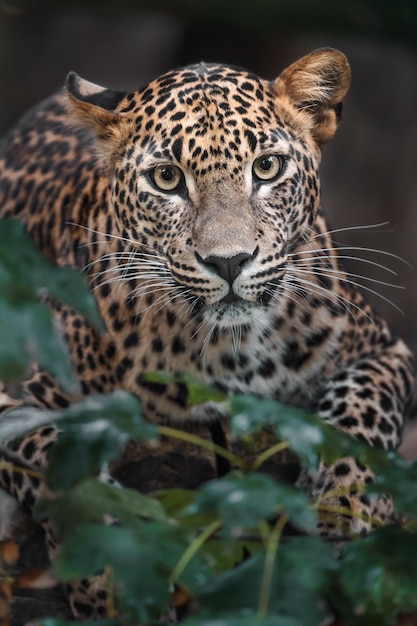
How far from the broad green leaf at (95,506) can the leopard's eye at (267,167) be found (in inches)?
122

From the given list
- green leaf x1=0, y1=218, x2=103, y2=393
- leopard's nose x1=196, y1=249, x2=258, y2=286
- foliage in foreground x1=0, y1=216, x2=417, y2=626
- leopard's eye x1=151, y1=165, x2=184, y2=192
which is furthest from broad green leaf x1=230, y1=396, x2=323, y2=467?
leopard's eye x1=151, y1=165, x2=184, y2=192

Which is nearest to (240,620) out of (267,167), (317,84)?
(267,167)

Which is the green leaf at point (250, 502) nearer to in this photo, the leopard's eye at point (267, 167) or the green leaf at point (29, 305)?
the green leaf at point (29, 305)

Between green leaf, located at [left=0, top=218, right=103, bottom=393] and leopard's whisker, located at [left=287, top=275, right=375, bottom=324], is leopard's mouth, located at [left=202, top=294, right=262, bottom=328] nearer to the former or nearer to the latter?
leopard's whisker, located at [left=287, top=275, right=375, bottom=324]

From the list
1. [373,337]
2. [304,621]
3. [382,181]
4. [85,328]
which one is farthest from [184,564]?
[382,181]

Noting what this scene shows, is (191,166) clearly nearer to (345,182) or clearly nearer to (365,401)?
(365,401)

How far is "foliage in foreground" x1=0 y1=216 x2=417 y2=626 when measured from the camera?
3574 millimetres

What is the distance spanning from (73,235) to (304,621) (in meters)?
4.79

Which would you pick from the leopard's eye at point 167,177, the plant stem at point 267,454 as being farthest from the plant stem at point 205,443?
the leopard's eye at point 167,177

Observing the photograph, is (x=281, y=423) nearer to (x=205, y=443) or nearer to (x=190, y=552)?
(x=205, y=443)

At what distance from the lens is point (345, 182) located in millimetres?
17594

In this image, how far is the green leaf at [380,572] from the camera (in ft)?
12.5

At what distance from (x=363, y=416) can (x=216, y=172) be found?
1.84 metres

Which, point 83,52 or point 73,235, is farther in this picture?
point 83,52
